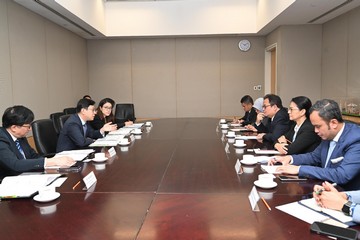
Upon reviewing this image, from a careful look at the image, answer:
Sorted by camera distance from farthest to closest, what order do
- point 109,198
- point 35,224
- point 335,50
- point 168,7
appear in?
point 168,7
point 335,50
point 109,198
point 35,224

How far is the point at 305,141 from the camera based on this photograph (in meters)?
2.81

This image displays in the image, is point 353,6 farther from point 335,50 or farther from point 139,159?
point 139,159

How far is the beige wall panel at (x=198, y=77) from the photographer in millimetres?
8094

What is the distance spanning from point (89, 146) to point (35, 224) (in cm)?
197

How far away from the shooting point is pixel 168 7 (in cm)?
739

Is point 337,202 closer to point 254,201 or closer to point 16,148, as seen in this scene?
point 254,201

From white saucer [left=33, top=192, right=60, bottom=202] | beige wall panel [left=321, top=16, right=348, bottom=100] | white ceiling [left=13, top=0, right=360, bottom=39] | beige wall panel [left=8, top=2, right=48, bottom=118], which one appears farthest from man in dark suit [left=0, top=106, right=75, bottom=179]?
beige wall panel [left=321, top=16, right=348, bottom=100]

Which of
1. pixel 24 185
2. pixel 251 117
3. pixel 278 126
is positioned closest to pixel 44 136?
pixel 24 185

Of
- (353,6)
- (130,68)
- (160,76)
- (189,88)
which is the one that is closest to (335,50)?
(353,6)

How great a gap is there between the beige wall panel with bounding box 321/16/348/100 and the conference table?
14.1ft

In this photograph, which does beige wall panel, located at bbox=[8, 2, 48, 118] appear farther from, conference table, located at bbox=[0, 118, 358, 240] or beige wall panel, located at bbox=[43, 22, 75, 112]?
conference table, located at bbox=[0, 118, 358, 240]

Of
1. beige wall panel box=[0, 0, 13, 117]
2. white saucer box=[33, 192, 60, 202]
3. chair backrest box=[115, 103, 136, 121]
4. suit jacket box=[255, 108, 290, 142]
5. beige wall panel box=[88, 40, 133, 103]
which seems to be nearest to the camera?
white saucer box=[33, 192, 60, 202]

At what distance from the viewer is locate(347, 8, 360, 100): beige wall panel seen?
5168mm

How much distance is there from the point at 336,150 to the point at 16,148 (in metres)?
2.39
